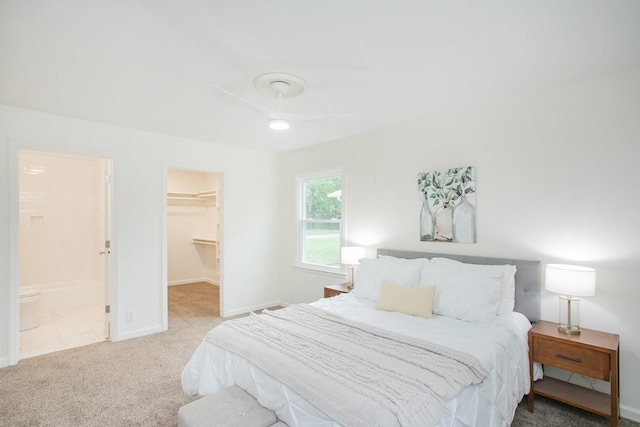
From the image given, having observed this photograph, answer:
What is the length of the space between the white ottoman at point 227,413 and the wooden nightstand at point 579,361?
1977 millimetres

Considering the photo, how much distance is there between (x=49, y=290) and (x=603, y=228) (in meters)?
6.81

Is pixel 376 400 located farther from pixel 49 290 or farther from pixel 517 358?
pixel 49 290

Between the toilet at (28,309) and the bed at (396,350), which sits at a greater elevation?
the bed at (396,350)

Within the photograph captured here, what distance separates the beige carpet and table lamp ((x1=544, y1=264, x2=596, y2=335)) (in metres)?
0.63

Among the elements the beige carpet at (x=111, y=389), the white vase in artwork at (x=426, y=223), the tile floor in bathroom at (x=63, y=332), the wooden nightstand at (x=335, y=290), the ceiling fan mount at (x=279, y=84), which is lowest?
the tile floor in bathroom at (x=63, y=332)

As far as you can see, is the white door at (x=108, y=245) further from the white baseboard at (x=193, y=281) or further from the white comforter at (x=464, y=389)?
the white baseboard at (x=193, y=281)

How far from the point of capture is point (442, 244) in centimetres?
338

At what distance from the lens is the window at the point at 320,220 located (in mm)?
4539

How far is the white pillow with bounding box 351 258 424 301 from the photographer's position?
121 inches

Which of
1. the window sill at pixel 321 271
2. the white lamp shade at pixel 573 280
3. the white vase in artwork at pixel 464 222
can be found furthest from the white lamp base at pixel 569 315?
the window sill at pixel 321 271

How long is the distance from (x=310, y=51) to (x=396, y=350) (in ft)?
6.42

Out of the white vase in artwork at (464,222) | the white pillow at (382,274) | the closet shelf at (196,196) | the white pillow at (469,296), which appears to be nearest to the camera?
the white pillow at (469,296)

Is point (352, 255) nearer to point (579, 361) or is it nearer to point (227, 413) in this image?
point (579, 361)

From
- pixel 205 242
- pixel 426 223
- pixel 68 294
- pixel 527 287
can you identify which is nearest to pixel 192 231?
pixel 205 242
